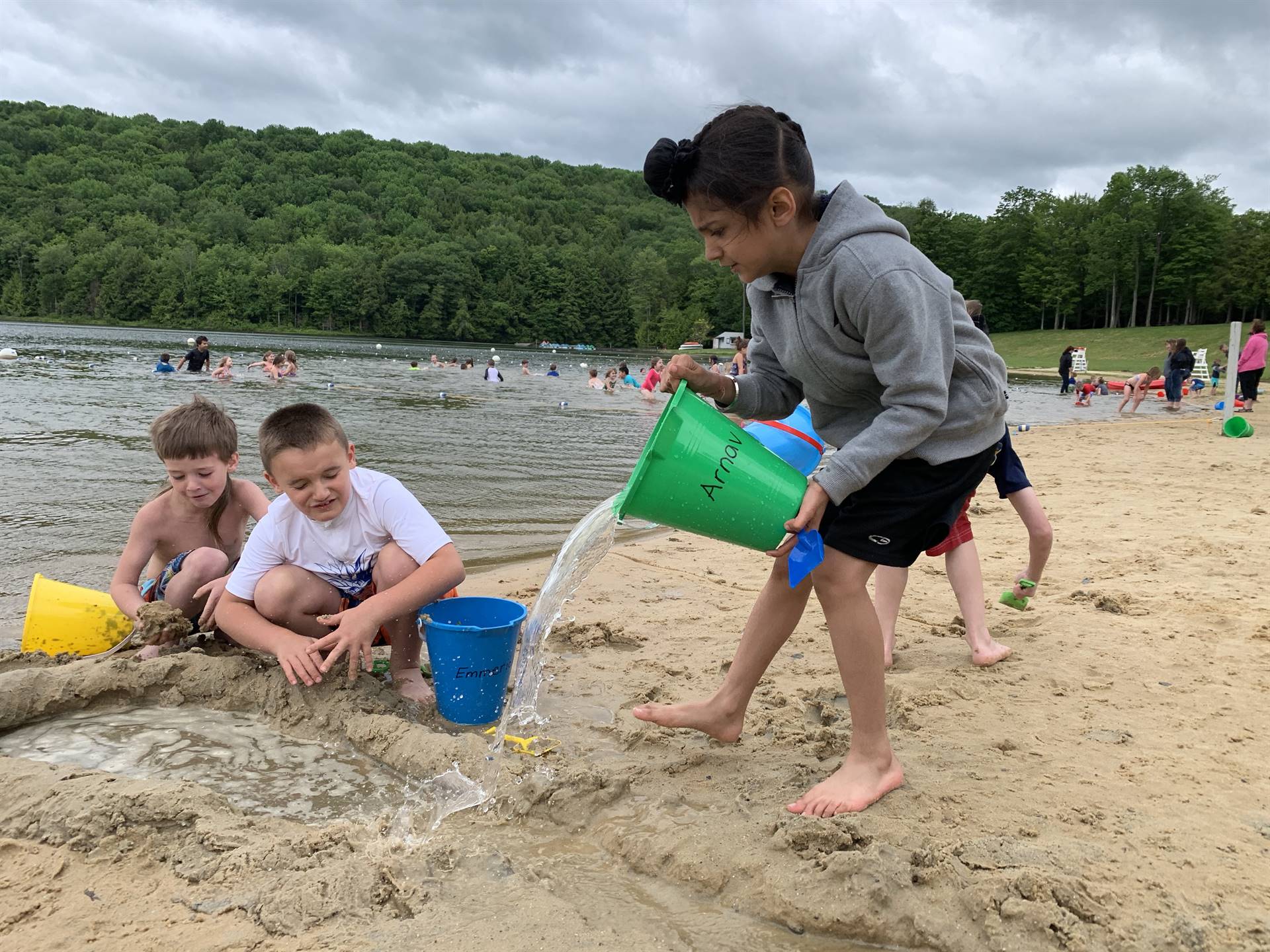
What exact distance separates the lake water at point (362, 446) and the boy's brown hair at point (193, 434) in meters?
1.23

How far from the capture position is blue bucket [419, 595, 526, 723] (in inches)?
114

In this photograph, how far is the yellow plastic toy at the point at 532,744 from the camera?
2.71 metres

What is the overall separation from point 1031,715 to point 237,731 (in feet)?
8.25

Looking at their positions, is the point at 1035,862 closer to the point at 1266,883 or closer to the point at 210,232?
the point at 1266,883

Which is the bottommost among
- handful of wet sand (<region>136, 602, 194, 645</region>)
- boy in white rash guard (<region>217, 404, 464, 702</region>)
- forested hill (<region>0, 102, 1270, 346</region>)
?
handful of wet sand (<region>136, 602, 194, 645</region>)

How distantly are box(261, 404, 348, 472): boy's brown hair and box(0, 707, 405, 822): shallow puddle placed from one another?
34.2 inches

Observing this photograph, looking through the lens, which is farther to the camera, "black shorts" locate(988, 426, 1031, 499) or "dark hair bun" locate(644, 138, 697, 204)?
"black shorts" locate(988, 426, 1031, 499)

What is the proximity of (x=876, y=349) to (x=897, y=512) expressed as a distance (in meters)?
0.41

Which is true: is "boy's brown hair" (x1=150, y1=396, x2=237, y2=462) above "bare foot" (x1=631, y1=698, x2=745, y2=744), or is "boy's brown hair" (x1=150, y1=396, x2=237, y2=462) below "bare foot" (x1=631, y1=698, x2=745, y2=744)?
above

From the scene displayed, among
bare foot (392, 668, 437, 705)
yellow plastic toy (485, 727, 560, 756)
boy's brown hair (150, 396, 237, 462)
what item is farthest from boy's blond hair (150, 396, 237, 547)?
yellow plastic toy (485, 727, 560, 756)

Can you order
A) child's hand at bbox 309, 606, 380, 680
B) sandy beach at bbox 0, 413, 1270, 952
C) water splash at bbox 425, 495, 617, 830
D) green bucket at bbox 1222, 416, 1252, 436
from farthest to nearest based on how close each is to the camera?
green bucket at bbox 1222, 416, 1252, 436, child's hand at bbox 309, 606, 380, 680, water splash at bbox 425, 495, 617, 830, sandy beach at bbox 0, 413, 1270, 952

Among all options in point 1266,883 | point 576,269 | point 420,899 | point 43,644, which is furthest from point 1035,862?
point 576,269

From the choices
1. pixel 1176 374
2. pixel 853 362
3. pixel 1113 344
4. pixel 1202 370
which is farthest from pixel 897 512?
pixel 1113 344

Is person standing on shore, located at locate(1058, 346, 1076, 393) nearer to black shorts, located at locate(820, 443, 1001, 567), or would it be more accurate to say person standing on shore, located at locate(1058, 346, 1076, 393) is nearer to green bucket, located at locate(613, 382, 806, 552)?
black shorts, located at locate(820, 443, 1001, 567)
